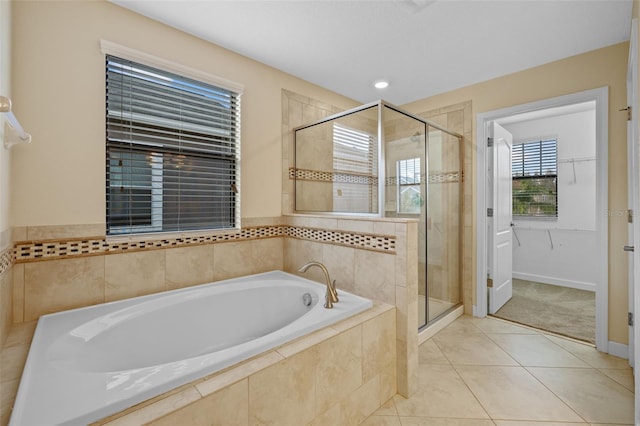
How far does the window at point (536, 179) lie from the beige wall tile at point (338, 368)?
4019 mm

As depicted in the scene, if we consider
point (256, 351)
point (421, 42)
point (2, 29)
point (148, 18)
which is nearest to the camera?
point (256, 351)

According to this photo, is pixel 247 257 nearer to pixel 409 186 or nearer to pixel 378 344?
pixel 378 344

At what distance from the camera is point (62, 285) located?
1.64 meters

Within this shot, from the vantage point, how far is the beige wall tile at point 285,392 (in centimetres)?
108

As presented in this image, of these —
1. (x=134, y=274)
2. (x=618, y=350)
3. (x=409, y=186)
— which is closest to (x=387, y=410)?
(x=409, y=186)

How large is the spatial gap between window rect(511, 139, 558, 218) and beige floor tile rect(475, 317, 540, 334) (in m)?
2.25

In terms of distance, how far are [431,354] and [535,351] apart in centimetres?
82

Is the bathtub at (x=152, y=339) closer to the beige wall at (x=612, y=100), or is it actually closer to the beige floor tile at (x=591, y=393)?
the beige floor tile at (x=591, y=393)

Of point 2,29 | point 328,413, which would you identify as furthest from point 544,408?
point 2,29

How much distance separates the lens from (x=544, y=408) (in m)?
1.60

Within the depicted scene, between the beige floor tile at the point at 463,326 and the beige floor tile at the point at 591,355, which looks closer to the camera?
the beige floor tile at the point at 591,355

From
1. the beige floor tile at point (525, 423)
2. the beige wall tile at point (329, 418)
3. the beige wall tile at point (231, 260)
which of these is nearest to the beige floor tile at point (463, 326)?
the beige floor tile at point (525, 423)

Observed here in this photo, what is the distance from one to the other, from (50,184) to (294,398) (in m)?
1.73

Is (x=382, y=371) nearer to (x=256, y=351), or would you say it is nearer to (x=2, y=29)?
(x=256, y=351)
